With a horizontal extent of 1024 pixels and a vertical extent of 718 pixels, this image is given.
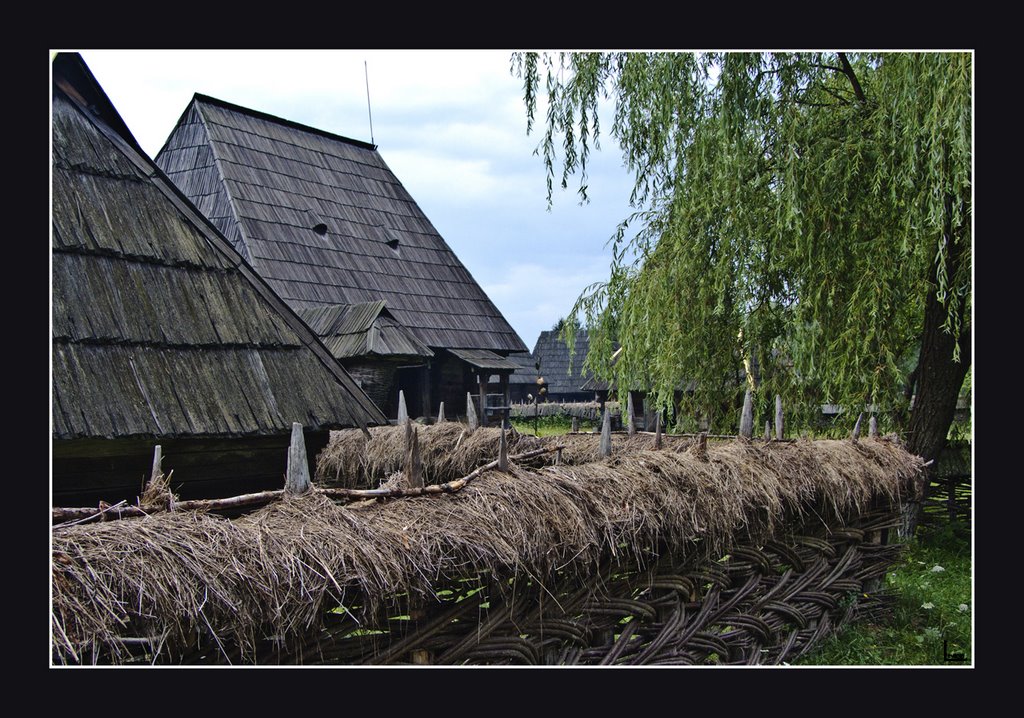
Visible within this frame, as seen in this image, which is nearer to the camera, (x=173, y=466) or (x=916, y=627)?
(x=173, y=466)

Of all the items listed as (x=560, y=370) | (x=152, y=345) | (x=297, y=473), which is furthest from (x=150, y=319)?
(x=560, y=370)

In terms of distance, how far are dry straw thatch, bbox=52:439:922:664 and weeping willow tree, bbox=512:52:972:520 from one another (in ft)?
11.7

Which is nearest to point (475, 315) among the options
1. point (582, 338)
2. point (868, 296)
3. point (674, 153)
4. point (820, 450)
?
point (674, 153)

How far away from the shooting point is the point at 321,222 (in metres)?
16.6

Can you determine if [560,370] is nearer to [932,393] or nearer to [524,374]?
[524,374]

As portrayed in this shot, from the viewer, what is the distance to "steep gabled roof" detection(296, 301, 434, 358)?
500 inches

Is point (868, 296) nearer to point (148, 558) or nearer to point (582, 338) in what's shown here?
point (148, 558)

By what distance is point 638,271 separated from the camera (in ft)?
33.5

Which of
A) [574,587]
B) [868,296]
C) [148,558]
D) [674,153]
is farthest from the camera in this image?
[674,153]

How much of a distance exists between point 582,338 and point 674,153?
89.3 feet

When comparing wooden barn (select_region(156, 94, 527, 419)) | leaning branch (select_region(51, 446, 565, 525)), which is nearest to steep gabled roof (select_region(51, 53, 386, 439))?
leaning branch (select_region(51, 446, 565, 525))

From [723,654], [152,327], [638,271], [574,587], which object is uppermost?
[638,271]

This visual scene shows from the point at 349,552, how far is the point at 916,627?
5130 mm

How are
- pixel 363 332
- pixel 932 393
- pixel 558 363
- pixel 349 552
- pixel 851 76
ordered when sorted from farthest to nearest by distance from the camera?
pixel 558 363 < pixel 363 332 < pixel 932 393 < pixel 851 76 < pixel 349 552
